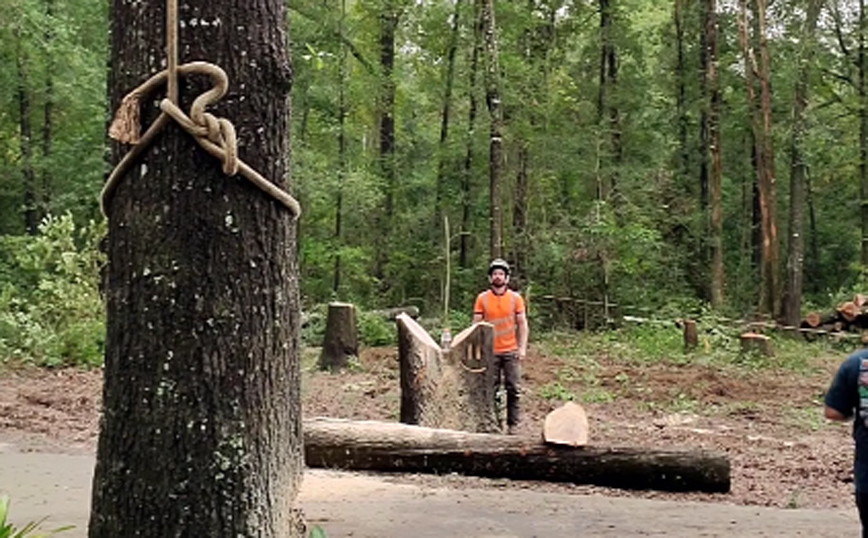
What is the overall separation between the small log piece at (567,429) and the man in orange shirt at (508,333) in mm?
2202

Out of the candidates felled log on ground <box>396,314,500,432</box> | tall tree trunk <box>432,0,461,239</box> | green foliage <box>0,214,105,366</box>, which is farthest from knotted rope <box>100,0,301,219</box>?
tall tree trunk <box>432,0,461,239</box>

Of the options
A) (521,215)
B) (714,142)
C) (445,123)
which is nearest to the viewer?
(714,142)

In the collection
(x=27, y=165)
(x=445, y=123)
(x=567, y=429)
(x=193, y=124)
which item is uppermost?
(x=445, y=123)

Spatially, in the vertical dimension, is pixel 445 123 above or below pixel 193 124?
above

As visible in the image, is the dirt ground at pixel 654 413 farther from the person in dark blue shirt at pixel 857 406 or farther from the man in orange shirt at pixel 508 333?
the person in dark blue shirt at pixel 857 406

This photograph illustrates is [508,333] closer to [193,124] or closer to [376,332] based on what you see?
[193,124]

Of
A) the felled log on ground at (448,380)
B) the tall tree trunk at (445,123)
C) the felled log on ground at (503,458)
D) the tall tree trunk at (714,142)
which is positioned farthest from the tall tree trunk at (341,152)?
the felled log on ground at (503,458)

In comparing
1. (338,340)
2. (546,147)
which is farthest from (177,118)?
(546,147)

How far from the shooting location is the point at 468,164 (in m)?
32.6

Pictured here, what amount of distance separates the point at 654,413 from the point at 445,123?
2144 centimetres

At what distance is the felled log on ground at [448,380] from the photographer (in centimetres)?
970

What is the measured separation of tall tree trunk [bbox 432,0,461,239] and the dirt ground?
14.9 m

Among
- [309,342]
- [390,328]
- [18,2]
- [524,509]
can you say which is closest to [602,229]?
[390,328]

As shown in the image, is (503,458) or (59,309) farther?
(59,309)
